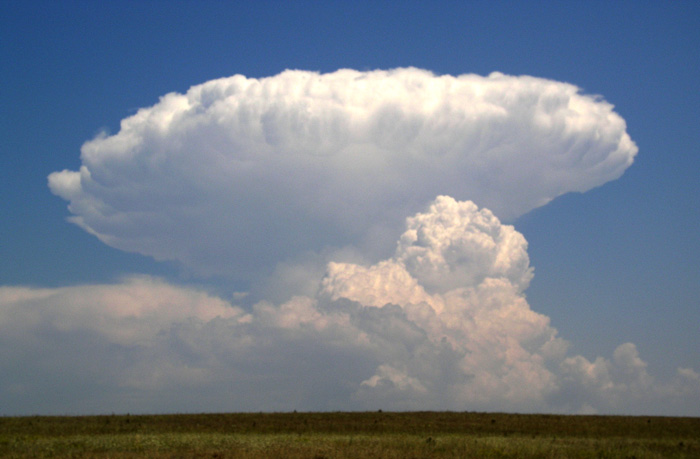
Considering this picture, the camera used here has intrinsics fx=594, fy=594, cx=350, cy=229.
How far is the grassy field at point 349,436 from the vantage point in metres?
32.1

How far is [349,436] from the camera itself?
39969mm

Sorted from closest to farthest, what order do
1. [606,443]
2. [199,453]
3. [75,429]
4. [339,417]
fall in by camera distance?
[199,453] → [606,443] → [75,429] → [339,417]

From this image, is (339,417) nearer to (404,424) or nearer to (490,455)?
(404,424)

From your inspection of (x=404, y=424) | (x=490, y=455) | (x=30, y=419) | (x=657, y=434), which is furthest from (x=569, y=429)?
(x=30, y=419)

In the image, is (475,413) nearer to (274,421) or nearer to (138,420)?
(274,421)

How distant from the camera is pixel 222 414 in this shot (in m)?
54.6

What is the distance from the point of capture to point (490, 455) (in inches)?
1253

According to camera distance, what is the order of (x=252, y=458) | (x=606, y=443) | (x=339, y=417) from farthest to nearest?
(x=339, y=417), (x=606, y=443), (x=252, y=458)

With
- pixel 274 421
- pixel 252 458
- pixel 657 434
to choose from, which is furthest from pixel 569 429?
pixel 252 458

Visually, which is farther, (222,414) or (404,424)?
(222,414)

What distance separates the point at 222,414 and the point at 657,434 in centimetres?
3639

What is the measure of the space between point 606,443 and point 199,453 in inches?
976

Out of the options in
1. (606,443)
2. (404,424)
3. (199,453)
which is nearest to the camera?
(199,453)

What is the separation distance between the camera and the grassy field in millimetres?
32062
